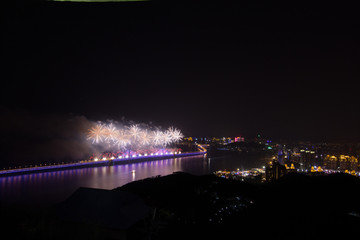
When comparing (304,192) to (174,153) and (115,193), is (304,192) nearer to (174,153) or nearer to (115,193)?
(115,193)

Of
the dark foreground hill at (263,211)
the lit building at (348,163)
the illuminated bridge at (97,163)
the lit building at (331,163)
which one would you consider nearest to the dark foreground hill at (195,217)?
the dark foreground hill at (263,211)

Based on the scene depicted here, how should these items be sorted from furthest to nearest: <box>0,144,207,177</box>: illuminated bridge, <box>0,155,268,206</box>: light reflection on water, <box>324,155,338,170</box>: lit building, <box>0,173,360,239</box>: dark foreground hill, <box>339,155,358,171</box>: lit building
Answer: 1. <box>324,155,338,170</box>: lit building
2. <box>339,155,358,171</box>: lit building
3. <box>0,144,207,177</box>: illuminated bridge
4. <box>0,155,268,206</box>: light reflection on water
5. <box>0,173,360,239</box>: dark foreground hill

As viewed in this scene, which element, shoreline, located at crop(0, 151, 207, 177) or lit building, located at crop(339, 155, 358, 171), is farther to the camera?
lit building, located at crop(339, 155, 358, 171)

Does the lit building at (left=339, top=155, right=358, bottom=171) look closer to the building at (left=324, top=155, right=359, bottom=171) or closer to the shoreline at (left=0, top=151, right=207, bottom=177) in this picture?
the building at (left=324, top=155, right=359, bottom=171)

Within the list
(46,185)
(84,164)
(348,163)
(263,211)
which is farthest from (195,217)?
(348,163)

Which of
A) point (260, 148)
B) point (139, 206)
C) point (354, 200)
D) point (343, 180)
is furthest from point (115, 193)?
point (260, 148)

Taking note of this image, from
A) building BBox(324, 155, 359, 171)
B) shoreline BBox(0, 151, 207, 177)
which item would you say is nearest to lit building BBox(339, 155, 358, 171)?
building BBox(324, 155, 359, 171)

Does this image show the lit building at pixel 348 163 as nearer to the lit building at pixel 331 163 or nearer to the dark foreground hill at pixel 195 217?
the lit building at pixel 331 163

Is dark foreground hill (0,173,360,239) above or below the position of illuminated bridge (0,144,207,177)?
above
